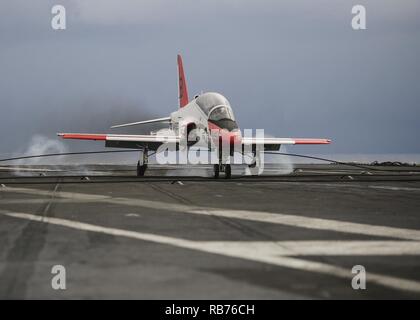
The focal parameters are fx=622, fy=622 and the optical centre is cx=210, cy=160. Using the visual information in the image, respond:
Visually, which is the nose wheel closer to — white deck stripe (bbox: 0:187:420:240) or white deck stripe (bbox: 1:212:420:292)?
white deck stripe (bbox: 0:187:420:240)

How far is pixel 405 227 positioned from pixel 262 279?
4281mm

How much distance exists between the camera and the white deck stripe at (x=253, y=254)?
5387 millimetres

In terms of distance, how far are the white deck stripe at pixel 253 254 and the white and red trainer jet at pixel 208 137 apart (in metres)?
14.1

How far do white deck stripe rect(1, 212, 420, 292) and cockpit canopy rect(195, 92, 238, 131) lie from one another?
1456 cm

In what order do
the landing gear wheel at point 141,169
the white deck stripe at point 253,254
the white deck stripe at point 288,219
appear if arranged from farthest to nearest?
the landing gear wheel at point 141,169, the white deck stripe at point 288,219, the white deck stripe at point 253,254

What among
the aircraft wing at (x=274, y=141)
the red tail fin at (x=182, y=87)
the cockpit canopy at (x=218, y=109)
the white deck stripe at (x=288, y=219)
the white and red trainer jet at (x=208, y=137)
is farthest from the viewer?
the red tail fin at (x=182, y=87)

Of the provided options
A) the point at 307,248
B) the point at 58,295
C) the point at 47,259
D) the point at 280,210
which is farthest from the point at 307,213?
the point at 58,295

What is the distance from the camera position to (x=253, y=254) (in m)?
6.65

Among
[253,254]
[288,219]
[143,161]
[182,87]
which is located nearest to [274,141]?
[143,161]

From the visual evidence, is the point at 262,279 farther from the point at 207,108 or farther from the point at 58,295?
the point at 207,108

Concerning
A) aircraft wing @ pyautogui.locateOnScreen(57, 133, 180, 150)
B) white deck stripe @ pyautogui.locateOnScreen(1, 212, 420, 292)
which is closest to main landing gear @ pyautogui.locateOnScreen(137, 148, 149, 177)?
aircraft wing @ pyautogui.locateOnScreen(57, 133, 180, 150)

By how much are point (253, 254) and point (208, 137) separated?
18.0 meters

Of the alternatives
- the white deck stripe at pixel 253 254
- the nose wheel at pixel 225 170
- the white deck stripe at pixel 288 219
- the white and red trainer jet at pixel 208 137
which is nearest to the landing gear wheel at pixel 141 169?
the white and red trainer jet at pixel 208 137

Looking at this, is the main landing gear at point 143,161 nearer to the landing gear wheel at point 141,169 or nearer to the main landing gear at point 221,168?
the landing gear wheel at point 141,169
